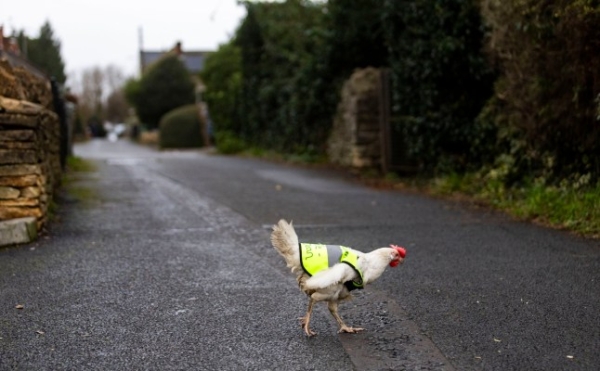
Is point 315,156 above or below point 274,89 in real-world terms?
below

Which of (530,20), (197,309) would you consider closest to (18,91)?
(197,309)

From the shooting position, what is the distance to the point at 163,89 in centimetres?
4303

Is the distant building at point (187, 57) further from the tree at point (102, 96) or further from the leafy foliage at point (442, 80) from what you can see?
the leafy foliage at point (442, 80)

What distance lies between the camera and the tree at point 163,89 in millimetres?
42969

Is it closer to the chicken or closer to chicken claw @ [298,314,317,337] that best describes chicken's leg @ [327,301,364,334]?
the chicken

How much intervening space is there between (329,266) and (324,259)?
0.05m

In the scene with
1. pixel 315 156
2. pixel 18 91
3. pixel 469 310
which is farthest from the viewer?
pixel 315 156

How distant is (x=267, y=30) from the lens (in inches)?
875

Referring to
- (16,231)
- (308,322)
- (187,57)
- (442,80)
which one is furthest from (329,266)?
(187,57)

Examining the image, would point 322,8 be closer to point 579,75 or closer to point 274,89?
point 274,89

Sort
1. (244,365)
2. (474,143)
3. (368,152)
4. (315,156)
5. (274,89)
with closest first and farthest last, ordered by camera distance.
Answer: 1. (244,365)
2. (474,143)
3. (368,152)
4. (315,156)
5. (274,89)

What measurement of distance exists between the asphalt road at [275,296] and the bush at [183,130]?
2398 cm

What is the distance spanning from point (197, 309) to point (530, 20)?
621 centimetres

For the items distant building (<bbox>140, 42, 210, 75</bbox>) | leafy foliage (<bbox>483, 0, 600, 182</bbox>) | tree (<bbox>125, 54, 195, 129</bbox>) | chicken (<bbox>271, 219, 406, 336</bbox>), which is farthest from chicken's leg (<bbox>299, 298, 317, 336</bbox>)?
distant building (<bbox>140, 42, 210, 75</bbox>)
